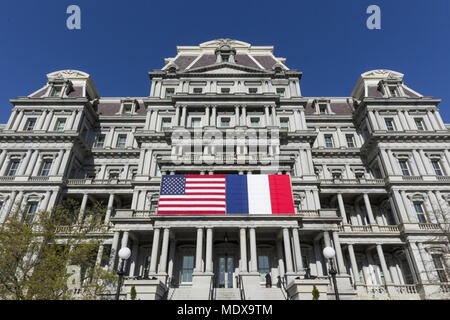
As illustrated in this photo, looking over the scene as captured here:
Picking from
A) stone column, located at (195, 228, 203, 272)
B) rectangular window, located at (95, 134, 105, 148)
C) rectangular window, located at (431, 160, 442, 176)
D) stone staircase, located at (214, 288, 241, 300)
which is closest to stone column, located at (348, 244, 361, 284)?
stone staircase, located at (214, 288, 241, 300)

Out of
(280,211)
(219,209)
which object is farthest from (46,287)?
(280,211)

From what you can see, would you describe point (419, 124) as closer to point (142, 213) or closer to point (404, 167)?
point (404, 167)

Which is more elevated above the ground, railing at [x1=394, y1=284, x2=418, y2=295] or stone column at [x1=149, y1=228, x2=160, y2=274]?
stone column at [x1=149, y1=228, x2=160, y2=274]

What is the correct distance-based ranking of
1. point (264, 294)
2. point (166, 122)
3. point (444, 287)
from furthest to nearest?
point (166, 122)
point (444, 287)
point (264, 294)

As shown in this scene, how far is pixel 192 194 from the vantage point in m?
23.1

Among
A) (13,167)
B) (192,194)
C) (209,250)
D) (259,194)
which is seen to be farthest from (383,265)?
(13,167)

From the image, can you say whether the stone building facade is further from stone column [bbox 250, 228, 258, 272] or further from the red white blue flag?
the red white blue flag

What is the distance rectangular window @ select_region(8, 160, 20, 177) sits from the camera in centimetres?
2897

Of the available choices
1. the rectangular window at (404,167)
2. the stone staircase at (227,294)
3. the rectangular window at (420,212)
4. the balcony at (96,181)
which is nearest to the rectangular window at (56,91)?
the balcony at (96,181)

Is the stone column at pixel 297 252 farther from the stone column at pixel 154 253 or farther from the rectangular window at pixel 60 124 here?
the rectangular window at pixel 60 124

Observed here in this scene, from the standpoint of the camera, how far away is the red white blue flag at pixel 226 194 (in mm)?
22391

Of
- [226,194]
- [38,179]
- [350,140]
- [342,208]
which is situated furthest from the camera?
[350,140]

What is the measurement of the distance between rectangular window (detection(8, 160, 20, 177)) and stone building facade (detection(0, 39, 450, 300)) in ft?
0.47

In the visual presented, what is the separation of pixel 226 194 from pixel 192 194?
9.77 feet
